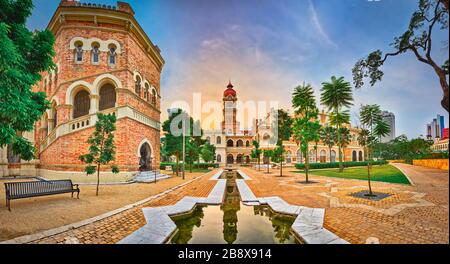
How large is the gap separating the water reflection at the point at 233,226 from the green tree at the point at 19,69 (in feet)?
17.6

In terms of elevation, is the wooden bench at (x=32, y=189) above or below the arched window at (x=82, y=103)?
below

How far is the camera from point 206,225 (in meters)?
5.37

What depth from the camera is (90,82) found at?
13.8 metres

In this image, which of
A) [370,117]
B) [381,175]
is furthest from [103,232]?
[381,175]

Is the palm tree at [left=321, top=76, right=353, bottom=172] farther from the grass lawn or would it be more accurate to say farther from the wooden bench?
the wooden bench

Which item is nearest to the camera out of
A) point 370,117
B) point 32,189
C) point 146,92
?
point 32,189

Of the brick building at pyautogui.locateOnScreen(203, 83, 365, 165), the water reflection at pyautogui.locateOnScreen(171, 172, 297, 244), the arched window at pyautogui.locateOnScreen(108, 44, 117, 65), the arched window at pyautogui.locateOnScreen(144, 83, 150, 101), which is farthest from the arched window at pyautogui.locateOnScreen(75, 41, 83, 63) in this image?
the brick building at pyautogui.locateOnScreen(203, 83, 365, 165)

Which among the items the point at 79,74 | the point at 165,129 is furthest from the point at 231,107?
the point at 79,74

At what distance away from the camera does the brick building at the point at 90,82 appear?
13.1m

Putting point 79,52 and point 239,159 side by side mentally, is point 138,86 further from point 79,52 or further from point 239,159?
point 239,159

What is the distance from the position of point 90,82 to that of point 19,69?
9.44 meters

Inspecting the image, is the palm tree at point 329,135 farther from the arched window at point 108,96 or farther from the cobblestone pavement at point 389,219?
the arched window at point 108,96

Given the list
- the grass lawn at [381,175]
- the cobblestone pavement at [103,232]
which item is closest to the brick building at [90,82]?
the cobblestone pavement at [103,232]
